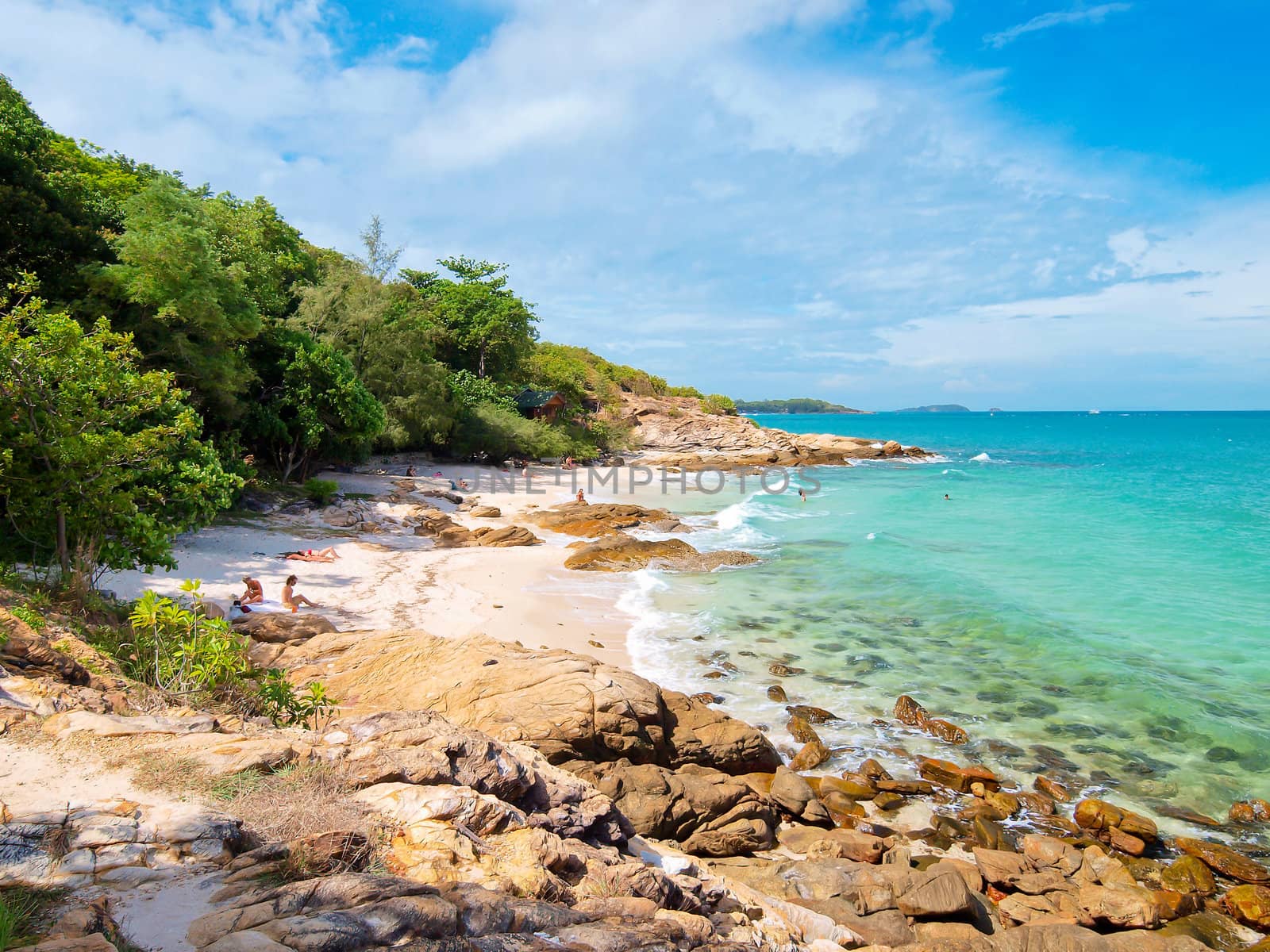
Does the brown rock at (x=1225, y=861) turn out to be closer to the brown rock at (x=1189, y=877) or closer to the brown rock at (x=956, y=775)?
the brown rock at (x=1189, y=877)

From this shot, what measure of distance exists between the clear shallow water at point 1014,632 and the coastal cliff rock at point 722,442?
82.7 feet

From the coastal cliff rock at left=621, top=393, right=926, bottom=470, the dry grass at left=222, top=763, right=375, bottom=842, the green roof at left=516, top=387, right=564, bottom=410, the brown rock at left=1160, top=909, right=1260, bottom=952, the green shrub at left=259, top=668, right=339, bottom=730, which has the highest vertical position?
the green roof at left=516, top=387, right=564, bottom=410

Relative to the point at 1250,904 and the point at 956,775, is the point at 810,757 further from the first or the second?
the point at 1250,904

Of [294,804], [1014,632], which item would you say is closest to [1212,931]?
[294,804]

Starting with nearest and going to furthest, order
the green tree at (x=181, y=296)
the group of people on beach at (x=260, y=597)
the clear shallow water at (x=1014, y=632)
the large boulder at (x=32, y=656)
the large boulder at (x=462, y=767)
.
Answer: the large boulder at (x=462, y=767) < the large boulder at (x=32, y=656) < the clear shallow water at (x=1014, y=632) < the group of people on beach at (x=260, y=597) < the green tree at (x=181, y=296)

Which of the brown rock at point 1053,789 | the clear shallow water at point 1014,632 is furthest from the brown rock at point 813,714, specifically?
the brown rock at point 1053,789

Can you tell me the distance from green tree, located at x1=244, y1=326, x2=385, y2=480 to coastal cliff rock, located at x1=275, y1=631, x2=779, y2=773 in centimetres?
1455

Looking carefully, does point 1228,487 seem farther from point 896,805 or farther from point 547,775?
point 547,775

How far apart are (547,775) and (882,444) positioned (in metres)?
66.3

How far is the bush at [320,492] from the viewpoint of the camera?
22094 millimetres

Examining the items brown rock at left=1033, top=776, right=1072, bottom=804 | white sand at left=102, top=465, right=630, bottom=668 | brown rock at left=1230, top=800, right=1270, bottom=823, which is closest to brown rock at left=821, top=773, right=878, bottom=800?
brown rock at left=1033, top=776, right=1072, bottom=804

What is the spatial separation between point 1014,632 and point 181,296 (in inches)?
857

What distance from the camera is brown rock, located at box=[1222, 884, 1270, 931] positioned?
22.4ft

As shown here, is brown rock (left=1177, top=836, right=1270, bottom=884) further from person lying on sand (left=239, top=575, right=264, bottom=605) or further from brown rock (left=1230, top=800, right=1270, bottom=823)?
person lying on sand (left=239, top=575, right=264, bottom=605)
